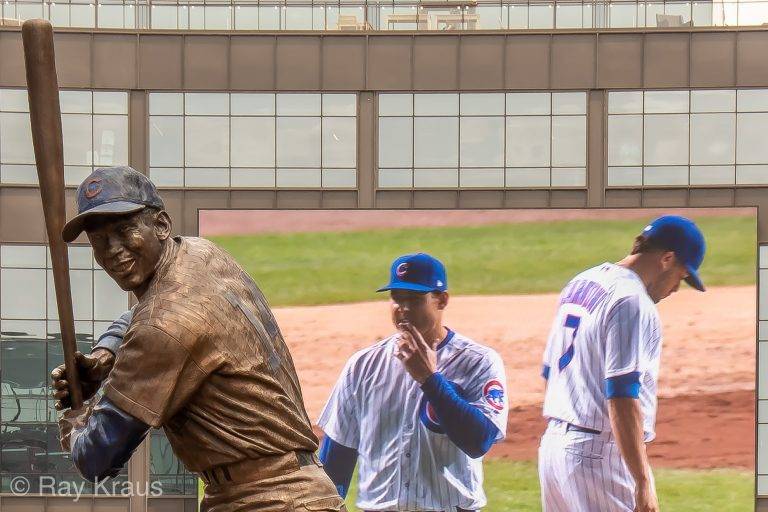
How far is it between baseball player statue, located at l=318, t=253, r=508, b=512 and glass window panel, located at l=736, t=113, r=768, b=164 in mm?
7917

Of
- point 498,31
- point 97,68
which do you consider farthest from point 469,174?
point 97,68

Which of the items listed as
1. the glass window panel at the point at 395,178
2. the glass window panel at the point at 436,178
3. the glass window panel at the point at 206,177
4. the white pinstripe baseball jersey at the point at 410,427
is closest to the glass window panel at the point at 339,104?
the glass window panel at the point at 395,178

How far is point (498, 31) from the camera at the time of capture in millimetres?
40406

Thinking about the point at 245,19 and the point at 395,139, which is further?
the point at 245,19

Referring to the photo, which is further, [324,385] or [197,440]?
[324,385]

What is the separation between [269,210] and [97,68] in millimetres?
5463

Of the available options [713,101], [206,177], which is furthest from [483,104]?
[206,177]

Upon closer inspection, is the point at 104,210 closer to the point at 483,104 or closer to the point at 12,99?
the point at 483,104

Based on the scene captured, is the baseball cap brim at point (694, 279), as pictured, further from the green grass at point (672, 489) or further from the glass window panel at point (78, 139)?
the glass window panel at point (78, 139)

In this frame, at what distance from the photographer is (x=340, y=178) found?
133ft

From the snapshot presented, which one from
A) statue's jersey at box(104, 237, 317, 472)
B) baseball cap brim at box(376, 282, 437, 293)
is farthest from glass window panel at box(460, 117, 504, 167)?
statue's jersey at box(104, 237, 317, 472)

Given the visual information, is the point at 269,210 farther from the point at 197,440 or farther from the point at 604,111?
the point at 197,440

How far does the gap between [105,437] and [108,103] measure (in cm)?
3504

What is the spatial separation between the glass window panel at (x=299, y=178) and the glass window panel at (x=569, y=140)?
231 inches
